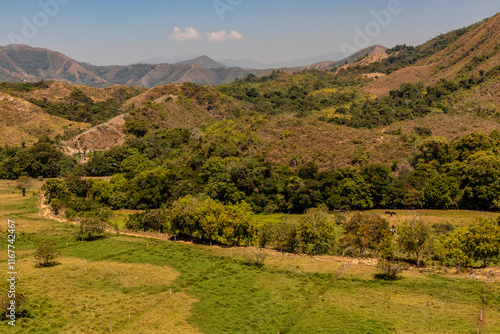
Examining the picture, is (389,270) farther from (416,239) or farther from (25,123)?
(25,123)

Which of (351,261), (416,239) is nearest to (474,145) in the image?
(416,239)

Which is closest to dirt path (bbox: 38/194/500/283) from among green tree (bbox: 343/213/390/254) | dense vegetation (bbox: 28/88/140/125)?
green tree (bbox: 343/213/390/254)

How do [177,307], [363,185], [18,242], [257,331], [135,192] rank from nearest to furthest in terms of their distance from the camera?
[257,331] → [177,307] → [18,242] → [363,185] → [135,192]

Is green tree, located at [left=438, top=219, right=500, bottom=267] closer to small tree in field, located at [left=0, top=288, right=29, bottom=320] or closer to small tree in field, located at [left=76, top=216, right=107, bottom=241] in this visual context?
small tree in field, located at [left=0, top=288, right=29, bottom=320]

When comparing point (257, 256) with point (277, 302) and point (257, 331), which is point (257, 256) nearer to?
point (277, 302)

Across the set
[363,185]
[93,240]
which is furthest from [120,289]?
[363,185]

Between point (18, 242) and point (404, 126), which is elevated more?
point (404, 126)

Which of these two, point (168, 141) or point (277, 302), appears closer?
point (277, 302)

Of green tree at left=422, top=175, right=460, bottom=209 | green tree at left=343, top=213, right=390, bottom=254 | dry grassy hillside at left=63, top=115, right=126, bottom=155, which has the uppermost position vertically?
dry grassy hillside at left=63, top=115, right=126, bottom=155
